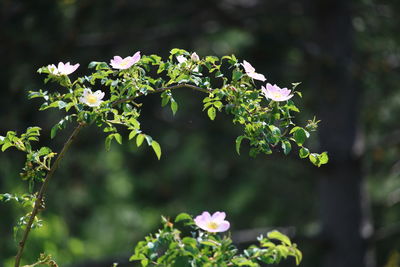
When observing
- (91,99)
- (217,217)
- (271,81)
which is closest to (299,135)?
(217,217)

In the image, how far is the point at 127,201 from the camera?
7.58m

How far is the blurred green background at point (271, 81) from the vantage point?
3.51 meters

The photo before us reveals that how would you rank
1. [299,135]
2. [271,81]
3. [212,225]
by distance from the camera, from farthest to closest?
[271,81]
[212,225]
[299,135]

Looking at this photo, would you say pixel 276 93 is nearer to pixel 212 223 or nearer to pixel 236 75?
pixel 236 75

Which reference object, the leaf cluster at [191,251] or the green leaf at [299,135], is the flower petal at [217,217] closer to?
the leaf cluster at [191,251]

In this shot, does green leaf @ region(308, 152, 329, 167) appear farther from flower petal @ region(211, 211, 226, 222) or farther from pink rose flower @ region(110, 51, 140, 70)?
pink rose flower @ region(110, 51, 140, 70)

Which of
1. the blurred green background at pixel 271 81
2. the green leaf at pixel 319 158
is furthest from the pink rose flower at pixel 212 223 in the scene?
the blurred green background at pixel 271 81

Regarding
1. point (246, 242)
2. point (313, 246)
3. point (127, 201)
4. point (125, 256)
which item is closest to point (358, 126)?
point (313, 246)

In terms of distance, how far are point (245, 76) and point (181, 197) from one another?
543 centimetres

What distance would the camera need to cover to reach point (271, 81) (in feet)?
13.9

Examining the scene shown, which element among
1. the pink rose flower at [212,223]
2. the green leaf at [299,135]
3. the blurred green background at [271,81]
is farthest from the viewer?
the blurred green background at [271,81]

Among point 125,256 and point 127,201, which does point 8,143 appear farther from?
point 127,201

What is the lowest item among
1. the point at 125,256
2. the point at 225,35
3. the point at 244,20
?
the point at 125,256

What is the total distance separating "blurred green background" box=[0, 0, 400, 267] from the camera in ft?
11.5
